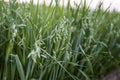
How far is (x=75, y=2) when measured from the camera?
216 centimetres

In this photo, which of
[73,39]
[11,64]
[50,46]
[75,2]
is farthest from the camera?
[75,2]

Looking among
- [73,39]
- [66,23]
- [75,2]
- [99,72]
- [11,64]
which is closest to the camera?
[11,64]

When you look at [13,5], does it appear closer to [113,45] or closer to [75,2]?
[75,2]

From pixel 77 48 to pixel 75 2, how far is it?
1.28ft

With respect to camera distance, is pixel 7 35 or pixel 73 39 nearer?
pixel 7 35

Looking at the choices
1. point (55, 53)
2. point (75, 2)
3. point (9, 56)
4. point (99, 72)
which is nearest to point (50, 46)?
point (55, 53)

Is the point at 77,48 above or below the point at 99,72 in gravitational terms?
above

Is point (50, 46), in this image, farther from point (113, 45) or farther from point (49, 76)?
point (113, 45)

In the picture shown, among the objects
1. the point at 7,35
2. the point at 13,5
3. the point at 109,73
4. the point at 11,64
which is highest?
the point at 13,5

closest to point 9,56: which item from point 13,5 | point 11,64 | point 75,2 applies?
point 11,64

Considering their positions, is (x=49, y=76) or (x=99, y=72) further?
(x=99, y=72)

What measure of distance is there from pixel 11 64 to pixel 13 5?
0.40 metres

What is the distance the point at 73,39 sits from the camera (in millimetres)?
2008

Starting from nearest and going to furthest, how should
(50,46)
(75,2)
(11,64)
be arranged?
(11,64), (50,46), (75,2)
